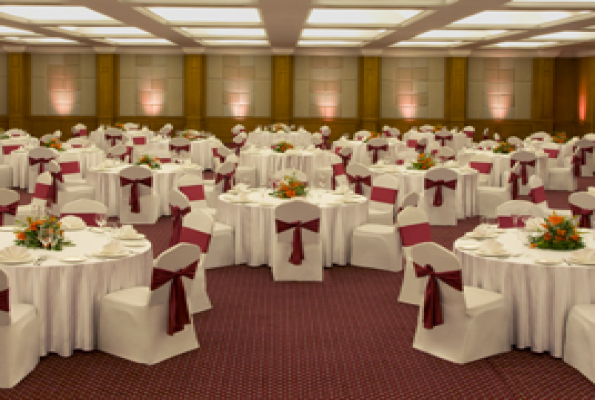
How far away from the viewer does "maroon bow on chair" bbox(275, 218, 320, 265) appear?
7047 millimetres

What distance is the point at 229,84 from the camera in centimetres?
2216

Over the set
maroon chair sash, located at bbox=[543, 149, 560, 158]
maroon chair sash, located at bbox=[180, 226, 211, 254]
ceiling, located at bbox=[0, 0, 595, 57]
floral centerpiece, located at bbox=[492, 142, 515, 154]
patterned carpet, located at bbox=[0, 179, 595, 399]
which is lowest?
patterned carpet, located at bbox=[0, 179, 595, 399]

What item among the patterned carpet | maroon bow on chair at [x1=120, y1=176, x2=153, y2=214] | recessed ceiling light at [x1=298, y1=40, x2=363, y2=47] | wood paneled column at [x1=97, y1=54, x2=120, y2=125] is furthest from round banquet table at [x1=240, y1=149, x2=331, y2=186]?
wood paneled column at [x1=97, y1=54, x2=120, y2=125]

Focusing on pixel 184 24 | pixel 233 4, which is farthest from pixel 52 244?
pixel 184 24

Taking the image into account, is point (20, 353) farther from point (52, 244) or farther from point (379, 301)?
point (379, 301)

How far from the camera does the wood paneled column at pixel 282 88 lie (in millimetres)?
21797

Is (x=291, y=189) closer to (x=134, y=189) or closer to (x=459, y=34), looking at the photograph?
(x=134, y=189)

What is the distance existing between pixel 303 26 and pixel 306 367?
11.3 meters

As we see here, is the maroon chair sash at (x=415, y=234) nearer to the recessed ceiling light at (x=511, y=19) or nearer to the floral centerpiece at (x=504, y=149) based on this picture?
the floral centerpiece at (x=504, y=149)

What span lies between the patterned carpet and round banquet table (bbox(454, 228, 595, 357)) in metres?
0.15

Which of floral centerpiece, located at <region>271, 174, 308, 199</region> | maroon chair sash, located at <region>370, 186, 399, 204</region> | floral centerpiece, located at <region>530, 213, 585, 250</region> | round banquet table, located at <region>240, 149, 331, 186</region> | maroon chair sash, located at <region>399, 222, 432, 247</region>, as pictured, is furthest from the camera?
round banquet table, located at <region>240, 149, 331, 186</region>

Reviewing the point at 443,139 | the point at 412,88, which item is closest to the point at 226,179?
the point at 443,139

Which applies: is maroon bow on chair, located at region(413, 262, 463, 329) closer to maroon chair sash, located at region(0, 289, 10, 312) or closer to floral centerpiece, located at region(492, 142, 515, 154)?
maroon chair sash, located at region(0, 289, 10, 312)

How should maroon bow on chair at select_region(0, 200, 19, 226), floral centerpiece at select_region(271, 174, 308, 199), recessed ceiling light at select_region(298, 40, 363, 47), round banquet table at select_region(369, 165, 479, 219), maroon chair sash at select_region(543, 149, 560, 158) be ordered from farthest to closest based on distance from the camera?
1. recessed ceiling light at select_region(298, 40, 363, 47)
2. maroon chair sash at select_region(543, 149, 560, 158)
3. round banquet table at select_region(369, 165, 479, 219)
4. floral centerpiece at select_region(271, 174, 308, 199)
5. maroon bow on chair at select_region(0, 200, 19, 226)
